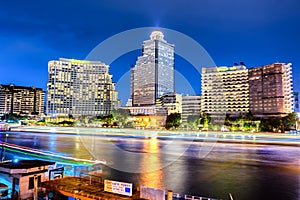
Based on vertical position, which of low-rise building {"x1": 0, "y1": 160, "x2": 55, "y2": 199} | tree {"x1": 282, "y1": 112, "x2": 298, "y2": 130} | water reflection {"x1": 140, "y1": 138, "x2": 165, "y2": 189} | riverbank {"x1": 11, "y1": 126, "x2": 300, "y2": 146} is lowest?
riverbank {"x1": 11, "y1": 126, "x2": 300, "y2": 146}

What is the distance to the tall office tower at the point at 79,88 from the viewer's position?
17475cm

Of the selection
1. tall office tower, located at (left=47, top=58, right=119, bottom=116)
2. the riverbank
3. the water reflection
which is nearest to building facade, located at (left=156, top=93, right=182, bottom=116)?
tall office tower, located at (left=47, top=58, right=119, bottom=116)

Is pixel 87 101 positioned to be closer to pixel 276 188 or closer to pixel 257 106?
pixel 257 106

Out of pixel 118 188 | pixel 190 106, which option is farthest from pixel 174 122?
pixel 118 188

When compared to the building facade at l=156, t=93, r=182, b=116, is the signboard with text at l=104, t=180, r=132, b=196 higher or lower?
lower

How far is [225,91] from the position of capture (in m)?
144

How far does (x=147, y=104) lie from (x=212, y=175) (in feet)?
583

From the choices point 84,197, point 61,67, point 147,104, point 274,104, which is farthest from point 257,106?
point 84,197

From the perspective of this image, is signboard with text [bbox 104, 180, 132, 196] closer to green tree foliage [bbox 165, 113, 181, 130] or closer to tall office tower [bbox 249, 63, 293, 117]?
green tree foliage [bbox 165, 113, 181, 130]

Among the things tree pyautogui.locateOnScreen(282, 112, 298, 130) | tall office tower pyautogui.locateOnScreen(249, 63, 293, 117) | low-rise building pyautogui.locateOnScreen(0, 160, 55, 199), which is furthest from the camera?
tall office tower pyautogui.locateOnScreen(249, 63, 293, 117)

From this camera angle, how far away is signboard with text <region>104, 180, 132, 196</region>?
10266 mm

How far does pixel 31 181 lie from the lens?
12.6 metres

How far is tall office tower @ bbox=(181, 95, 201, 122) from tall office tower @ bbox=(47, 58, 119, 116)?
201 ft

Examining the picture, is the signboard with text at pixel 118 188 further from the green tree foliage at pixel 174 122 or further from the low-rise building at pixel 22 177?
the green tree foliage at pixel 174 122
